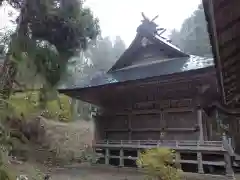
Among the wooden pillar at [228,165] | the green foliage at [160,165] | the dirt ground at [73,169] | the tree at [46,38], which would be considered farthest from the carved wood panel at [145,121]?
the tree at [46,38]

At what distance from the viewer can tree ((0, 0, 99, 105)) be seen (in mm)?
4234

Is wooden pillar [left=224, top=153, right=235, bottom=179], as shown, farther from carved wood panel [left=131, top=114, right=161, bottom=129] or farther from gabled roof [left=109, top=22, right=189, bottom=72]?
gabled roof [left=109, top=22, right=189, bottom=72]

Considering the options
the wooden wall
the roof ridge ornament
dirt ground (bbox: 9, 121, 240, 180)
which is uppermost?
the roof ridge ornament

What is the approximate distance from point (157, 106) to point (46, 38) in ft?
18.2

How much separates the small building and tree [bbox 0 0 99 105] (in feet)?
11.5

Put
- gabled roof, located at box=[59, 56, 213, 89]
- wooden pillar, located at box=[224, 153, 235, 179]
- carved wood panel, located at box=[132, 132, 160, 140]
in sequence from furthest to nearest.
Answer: carved wood panel, located at box=[132, 132, 160, 140]
gabled roof, located at box=[59, 56, 213, 89]
wooden pillar, located at box=[224, 153, 235, 179]

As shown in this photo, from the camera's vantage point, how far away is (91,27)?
6641 millimetres

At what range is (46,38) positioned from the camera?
5426 mm

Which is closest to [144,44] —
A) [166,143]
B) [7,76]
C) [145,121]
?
[145,121]

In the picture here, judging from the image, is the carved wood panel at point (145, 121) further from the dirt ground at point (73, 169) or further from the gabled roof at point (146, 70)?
the dirt ground at point (73, 169)

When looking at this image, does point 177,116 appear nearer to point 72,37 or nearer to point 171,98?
point 171,98

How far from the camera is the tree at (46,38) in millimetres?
4234

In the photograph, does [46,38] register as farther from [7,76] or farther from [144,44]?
[144,44]

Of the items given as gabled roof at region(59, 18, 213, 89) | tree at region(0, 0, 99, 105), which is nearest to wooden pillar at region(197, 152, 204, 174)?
gabled roof at region(59, 18, 213, 89)
